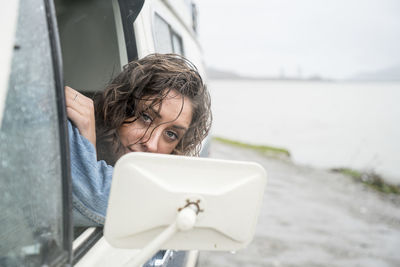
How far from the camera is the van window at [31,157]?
0.83 meters

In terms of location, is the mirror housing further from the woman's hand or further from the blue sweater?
the woman's hand

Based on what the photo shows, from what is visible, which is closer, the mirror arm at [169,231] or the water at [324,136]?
the mirror arm at [169,231]

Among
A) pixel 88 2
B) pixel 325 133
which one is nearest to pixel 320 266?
pixel 88 2

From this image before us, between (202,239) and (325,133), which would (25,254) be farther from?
(325,133)

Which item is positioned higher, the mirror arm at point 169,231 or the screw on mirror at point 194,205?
the screw on mirror at point 194,205

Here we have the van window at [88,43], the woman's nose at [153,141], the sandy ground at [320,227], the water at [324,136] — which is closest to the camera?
the woman's nose at [153,141]

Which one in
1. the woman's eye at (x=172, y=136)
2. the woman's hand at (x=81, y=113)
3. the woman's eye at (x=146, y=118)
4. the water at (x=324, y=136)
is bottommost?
the water at (x=324, y=136)

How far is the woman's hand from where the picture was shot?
4.00 feet

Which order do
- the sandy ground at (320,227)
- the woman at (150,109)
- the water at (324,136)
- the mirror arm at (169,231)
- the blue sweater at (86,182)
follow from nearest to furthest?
the mirror arm at (169,231) < the blue sweater at (86,182) < the woman at (150,109) < the sandy ground at (320,227) < the water at (324,136)

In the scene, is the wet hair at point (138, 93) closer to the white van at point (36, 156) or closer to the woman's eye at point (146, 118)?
the woman's eye at point (146, 118)

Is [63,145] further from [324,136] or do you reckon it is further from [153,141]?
[324,136]

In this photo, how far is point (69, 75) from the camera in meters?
2.16

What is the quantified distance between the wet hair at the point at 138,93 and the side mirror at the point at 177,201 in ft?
2.55

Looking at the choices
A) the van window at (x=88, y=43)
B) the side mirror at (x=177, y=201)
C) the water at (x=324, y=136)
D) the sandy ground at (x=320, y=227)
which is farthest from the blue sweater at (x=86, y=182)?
the water at (x=324, y=136)
